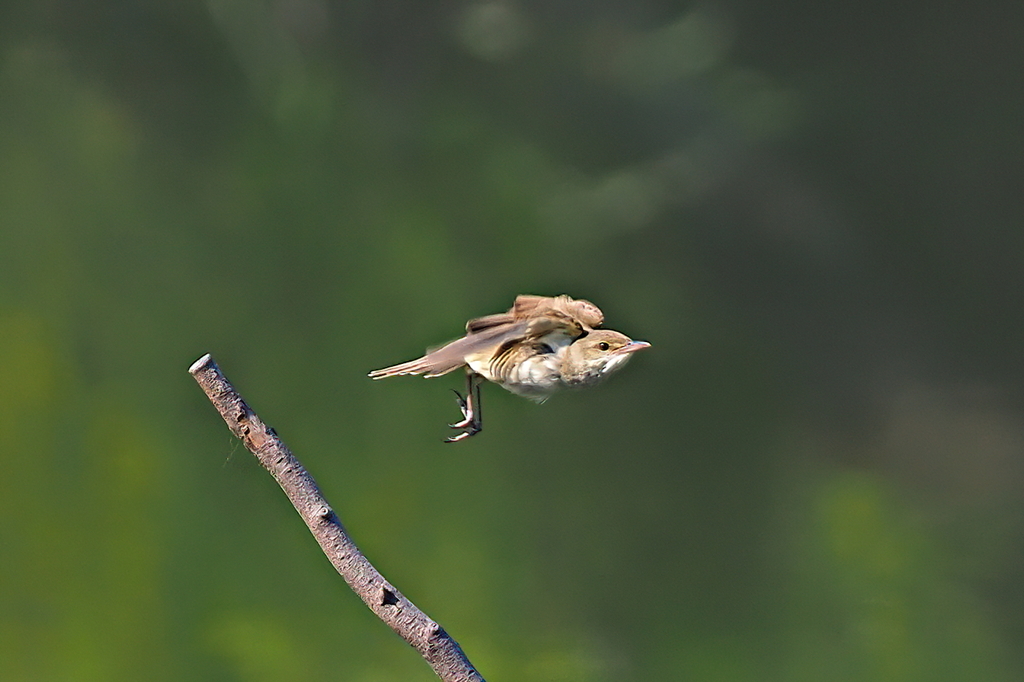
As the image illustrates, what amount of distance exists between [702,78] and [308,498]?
1.45 metres

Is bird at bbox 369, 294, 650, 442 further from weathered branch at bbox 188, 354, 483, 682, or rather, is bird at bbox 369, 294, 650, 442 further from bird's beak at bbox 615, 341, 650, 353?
weathered branch at bbox 188, 354, 483, 682

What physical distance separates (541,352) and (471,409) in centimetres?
7

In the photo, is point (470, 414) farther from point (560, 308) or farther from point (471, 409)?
point (560, 308)

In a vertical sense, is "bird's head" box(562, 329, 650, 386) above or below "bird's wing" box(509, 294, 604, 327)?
below

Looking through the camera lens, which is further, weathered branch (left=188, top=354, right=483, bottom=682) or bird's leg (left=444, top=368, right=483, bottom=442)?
bird's leg (left=444, top=368, right=483, bottom=442)

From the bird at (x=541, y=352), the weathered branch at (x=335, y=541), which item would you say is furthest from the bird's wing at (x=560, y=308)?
the weathered branch at (x=335, y=541)

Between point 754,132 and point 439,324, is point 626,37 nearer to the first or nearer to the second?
point 754,132

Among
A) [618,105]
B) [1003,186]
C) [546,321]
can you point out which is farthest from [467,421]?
[1003,186]

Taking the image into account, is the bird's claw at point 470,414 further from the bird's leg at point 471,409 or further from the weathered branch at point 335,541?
the weathered branch at point 335,541

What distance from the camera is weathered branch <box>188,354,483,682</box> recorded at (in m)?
0.78

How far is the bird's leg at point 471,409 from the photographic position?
0.89 m

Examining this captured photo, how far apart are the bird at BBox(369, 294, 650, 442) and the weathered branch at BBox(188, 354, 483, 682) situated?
105mm

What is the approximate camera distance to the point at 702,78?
6.68 feet

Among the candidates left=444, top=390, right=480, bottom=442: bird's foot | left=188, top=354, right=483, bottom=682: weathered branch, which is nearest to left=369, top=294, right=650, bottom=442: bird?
left=444, top=390, right=480, bottom=442: bird's foot
